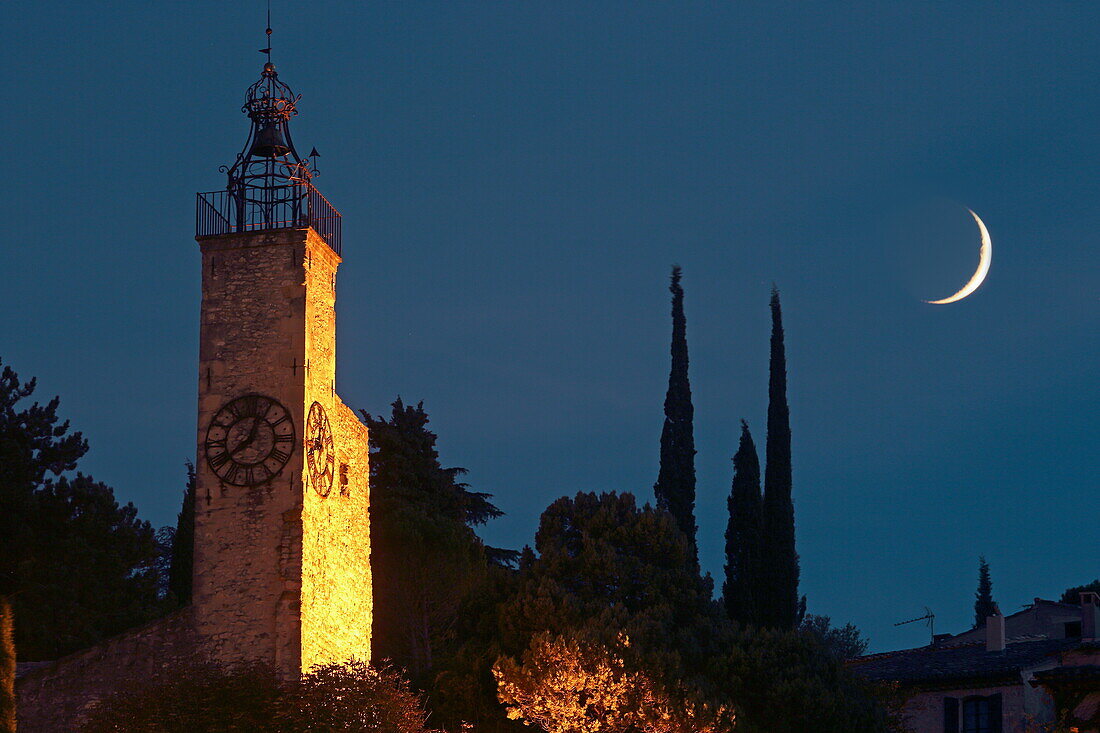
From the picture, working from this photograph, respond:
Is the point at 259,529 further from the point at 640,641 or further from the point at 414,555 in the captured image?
the point at 414,555

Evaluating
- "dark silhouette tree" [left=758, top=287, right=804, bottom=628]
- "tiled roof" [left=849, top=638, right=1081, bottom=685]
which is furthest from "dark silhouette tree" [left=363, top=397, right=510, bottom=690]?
"tiled roof" [left=849, top=638, right=1081, bottom=685]

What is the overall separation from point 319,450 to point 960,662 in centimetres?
2069

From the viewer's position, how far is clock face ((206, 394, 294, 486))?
28.6 meters

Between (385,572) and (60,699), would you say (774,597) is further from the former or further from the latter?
(60,699)

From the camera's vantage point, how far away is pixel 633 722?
33469 mm

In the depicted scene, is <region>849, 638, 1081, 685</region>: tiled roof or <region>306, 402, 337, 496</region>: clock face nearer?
<region>306, 402, 337, 496</region>: clock face

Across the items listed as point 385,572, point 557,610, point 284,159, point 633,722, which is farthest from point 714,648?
point 284,159

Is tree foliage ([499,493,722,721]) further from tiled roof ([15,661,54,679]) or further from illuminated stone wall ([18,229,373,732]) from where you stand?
tiled roof ([15,661,54,679])

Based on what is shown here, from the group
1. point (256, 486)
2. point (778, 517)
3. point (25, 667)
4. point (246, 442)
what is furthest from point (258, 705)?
point (778, 517)

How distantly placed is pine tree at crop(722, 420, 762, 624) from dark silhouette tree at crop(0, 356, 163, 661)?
18.2 m

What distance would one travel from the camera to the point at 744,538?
5028 cm

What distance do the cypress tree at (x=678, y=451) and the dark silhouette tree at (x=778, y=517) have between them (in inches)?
99.6

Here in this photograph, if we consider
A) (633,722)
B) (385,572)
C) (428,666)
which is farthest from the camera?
(385,572)

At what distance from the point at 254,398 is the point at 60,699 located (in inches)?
260
